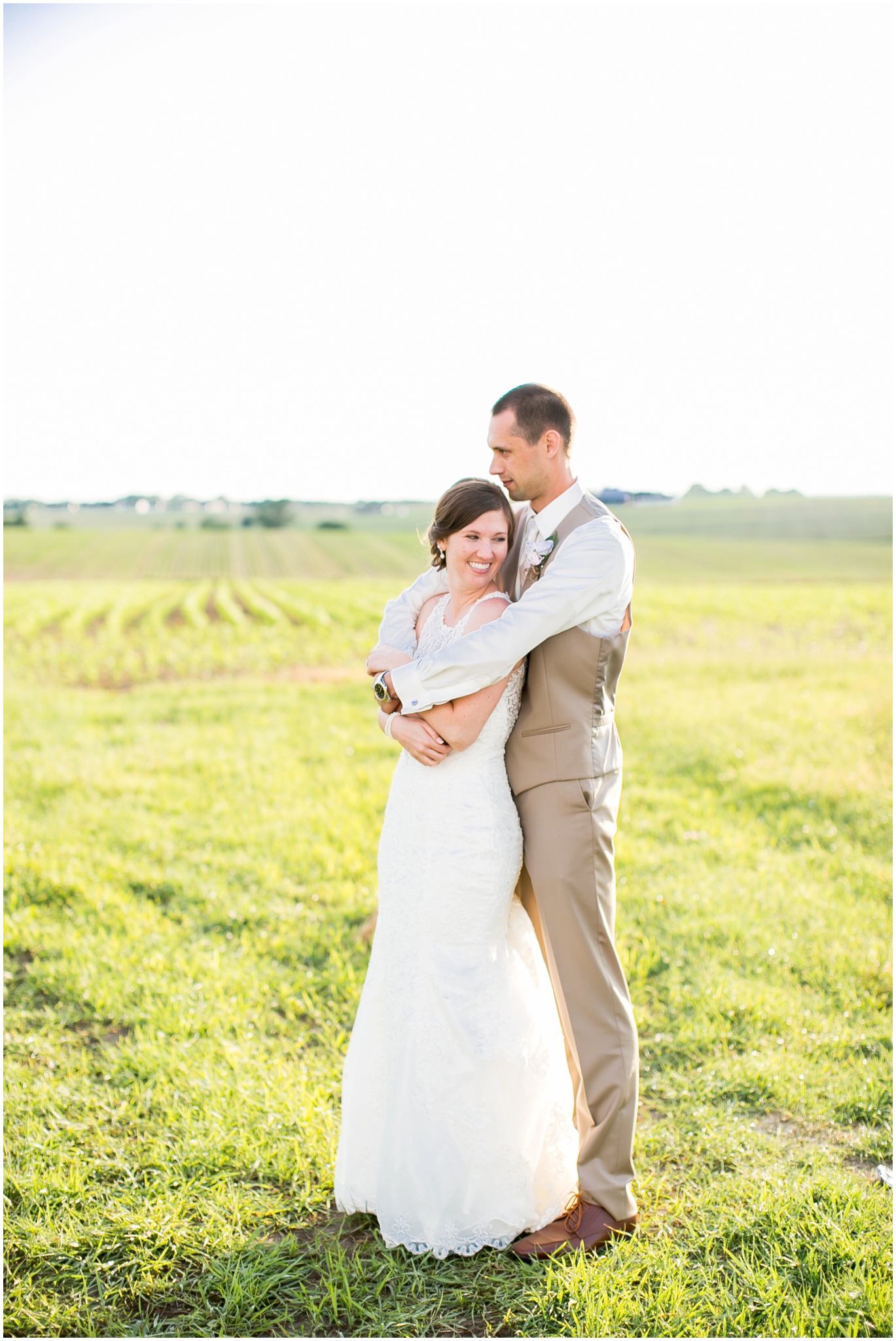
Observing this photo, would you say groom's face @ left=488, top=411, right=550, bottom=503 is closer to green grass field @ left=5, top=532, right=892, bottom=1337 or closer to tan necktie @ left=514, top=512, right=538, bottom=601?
tan necktie @ left=514, top=512, right=538, bottom=601

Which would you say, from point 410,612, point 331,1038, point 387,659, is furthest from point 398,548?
point 387,659

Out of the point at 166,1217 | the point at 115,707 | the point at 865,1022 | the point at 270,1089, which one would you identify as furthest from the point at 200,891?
the point at 115,707

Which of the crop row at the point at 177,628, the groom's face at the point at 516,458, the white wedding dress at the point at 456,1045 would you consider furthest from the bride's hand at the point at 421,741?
the crop row at the point at 177,628

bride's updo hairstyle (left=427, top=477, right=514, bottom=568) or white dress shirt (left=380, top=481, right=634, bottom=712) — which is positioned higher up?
bride's updo hairstyle (left=427, top=477, right=514, bottom=568)

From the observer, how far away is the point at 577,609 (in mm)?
3244

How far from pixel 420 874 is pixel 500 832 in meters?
0.34

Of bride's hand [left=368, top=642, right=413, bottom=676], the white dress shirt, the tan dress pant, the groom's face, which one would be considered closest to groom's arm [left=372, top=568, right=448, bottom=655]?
bride's hand [left=368, top=642, right=413, bottom=676]

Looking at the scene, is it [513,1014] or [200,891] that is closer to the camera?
[513,1014]

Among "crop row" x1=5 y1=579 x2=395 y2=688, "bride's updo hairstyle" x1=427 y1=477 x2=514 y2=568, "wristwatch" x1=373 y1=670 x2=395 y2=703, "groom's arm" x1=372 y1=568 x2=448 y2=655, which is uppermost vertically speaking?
"bride's updo hairstyle" x1=427 y1=477 x2=514 y2=568

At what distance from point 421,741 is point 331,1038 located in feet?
7.77

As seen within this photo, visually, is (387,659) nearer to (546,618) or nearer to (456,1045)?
(546,618)

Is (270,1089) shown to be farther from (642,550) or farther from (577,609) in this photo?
(642,550)

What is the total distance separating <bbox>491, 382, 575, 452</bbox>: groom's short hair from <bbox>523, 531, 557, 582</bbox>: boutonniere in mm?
379

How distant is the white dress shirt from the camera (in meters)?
3.16
